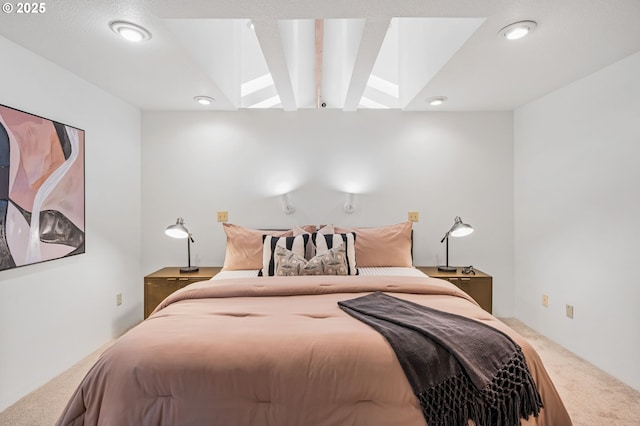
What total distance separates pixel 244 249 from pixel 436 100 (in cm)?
227

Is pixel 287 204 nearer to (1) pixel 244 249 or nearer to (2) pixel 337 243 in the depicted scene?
(1) pixel 244 249

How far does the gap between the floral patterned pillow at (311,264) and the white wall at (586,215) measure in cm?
193

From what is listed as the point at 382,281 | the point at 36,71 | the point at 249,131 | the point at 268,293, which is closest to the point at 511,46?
the point at 382,281

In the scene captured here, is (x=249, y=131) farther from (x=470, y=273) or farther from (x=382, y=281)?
(x=470, y=273)

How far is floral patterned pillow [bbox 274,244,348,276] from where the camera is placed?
2.74 m

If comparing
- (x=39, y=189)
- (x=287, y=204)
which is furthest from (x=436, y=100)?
(x=39, y=189)

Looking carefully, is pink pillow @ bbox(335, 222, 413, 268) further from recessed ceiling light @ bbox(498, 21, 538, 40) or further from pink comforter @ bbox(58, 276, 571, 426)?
recessed ceiling light @ bbox(498, 21, 538, 40)

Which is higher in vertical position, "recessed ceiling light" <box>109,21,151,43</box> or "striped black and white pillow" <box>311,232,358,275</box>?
"recessed ceiling light" <box>109,21,151,43</box>

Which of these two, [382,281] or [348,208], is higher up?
[348,208]

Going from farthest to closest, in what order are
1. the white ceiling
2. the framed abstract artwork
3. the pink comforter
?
the framed abstract artwork → the white ceiling → the pink comforter

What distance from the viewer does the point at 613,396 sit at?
2.20 m

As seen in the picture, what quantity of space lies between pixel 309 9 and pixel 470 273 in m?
2.61

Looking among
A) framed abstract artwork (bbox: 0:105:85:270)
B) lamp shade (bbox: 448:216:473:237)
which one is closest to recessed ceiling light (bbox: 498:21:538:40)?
lamp shade (bbox: 448:216:473:237)

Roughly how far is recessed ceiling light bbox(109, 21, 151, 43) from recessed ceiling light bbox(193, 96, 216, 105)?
1.09m
